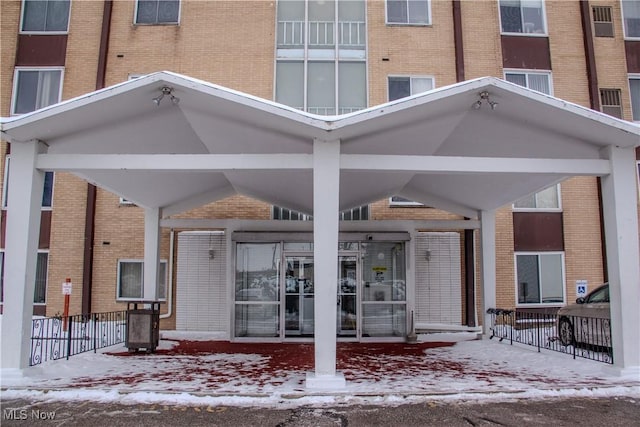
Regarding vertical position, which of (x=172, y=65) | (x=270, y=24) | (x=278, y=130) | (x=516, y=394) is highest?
(x=270, y=24)

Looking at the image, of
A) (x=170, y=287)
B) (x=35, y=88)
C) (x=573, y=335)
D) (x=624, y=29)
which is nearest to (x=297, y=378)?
(x=573, y=335)

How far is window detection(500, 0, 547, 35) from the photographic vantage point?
16.8m

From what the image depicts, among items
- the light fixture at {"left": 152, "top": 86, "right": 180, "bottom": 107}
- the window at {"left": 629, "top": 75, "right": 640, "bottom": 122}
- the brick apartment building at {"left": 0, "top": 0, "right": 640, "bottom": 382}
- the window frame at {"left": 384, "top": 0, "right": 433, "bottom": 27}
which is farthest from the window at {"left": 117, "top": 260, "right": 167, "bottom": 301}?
the window at {"left": 629, "top": 75, "right": 640, "bottom": 122}

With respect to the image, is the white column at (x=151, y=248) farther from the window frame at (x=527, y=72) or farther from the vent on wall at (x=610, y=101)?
the vent on wall at (x=610, y=101)

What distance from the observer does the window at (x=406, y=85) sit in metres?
16.3

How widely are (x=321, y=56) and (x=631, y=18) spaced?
992cm

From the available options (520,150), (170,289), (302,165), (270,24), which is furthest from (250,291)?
(270,24)

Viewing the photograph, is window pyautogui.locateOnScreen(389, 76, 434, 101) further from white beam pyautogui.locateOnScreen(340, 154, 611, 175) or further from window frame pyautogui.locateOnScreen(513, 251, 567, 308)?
white beam pyautogui.locateOnScreen(340, 154, 611, 175)

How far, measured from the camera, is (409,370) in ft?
30.0

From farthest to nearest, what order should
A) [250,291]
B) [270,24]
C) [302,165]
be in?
1. [270,24]
2. [250,291]
3. [302,165]

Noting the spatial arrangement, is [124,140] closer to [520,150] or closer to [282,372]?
[282,372]

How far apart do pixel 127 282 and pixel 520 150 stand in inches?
442

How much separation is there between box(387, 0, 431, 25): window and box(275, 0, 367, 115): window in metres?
0.90

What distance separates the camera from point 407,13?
16734 millimetres
